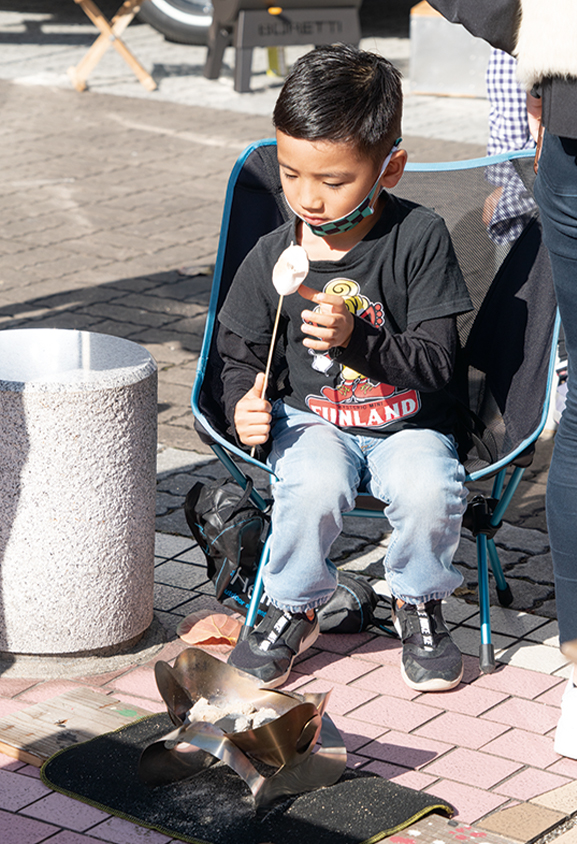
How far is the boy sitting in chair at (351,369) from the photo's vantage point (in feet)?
9.20

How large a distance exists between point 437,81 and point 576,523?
31.7 feet

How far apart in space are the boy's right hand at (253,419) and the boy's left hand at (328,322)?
262mm

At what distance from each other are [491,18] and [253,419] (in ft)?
3.45

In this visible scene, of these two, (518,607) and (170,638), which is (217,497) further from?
(518,607)

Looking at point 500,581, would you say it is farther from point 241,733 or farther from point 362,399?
point 241,733

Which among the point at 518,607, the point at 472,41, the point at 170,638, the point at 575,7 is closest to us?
the point at 575,7

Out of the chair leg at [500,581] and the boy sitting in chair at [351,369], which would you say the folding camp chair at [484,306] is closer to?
the chair leg at [500,581]

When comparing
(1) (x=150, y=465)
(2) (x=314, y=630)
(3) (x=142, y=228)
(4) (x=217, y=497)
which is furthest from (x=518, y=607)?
(3) (x=142, y=228)

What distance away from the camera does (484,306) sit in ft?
10.8

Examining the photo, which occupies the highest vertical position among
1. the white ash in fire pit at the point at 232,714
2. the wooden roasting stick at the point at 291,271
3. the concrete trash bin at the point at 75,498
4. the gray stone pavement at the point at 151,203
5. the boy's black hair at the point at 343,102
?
the boy's black hair at the point at 343,102

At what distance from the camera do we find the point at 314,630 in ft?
10.1

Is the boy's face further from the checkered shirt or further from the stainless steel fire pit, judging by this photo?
the checkered shirt

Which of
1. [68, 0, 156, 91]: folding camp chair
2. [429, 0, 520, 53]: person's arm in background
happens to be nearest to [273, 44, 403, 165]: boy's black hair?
[429, 0, 520, 53]: person's arm in background

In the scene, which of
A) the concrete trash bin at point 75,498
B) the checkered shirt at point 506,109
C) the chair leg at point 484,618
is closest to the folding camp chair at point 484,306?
the chair leg at point 484,618
